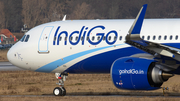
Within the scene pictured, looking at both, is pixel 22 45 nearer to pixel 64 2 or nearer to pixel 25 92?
pixel 25 92

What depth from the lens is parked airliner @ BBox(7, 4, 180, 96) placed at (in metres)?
15.6

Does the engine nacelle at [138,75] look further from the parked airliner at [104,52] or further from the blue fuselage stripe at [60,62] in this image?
the blue fuselage stripe at [60,62]

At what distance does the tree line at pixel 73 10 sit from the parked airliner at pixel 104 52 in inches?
3975

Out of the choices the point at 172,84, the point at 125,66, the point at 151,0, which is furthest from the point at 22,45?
the point at 151,0

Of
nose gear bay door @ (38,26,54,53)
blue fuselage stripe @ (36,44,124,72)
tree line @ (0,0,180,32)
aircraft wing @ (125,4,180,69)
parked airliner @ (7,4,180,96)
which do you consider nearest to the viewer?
aircraft wing @ (125,4,180,69)

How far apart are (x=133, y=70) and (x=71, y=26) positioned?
18.8ft

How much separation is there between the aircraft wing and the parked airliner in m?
0.04

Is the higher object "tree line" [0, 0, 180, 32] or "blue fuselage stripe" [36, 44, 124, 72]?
"tree line" [0, 0, 180, 32]

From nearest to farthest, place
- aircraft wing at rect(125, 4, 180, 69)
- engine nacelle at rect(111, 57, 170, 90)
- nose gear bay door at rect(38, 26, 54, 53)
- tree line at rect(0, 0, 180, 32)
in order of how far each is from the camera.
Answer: aircraft wing at rect(125, 4, 180, 69) → engine nacelle at rect(111, 57, 170, 90) → nose gear bay door at rect(38, 26, 54, 53) → tree line at rect(0, 0, 180, 32)

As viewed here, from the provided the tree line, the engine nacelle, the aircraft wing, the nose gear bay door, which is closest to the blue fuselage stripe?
the nose gear bay door

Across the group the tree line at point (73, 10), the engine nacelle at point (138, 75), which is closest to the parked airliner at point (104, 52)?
the engine nacelle at point (138, 75)

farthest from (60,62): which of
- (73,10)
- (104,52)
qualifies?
(73,10)

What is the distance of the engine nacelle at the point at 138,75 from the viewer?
1540cm

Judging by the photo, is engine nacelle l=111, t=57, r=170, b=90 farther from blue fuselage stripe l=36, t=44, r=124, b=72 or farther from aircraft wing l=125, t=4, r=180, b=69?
blue fuselage stripe l=36, t=44, r=124, b=72
